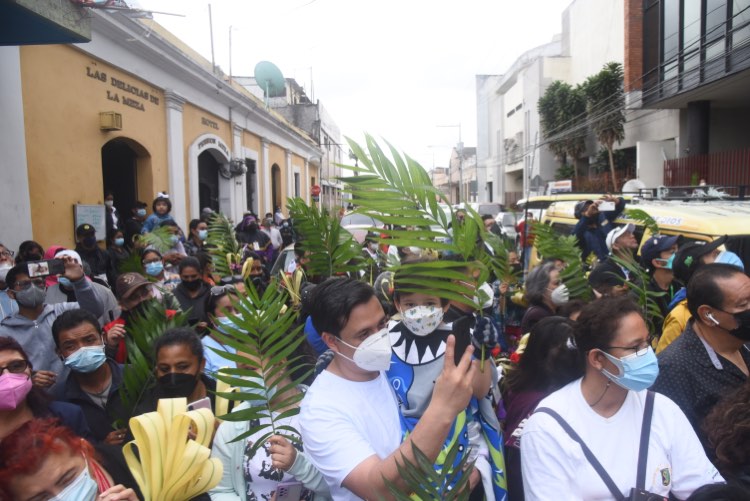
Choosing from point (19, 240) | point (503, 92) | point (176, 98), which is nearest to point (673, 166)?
point (176, 98)

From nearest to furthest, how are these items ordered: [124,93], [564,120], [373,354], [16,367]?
[373,354] < [16,367] < [124,93] < [564,120]

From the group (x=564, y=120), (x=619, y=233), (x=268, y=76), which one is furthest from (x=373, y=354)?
(x=564, y=120)

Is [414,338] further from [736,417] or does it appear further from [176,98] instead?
[176,98]

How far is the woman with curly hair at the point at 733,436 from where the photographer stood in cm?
210

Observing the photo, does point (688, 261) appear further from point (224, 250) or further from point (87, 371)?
point (224, 250)

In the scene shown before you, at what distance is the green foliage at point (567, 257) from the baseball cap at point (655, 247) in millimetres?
537

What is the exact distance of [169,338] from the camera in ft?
9.69

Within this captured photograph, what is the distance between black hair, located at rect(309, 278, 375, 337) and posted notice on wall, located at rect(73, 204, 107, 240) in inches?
299

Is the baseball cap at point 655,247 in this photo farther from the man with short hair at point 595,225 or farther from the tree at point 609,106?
the tree at point 609,106

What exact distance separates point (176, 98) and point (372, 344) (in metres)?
11.6

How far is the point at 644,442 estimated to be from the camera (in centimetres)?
198

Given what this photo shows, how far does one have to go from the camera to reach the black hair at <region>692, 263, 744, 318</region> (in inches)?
104

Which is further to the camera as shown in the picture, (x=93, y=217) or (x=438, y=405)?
(x=93, y=217)

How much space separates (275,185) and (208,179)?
7.40 meters
